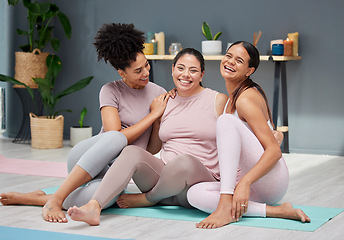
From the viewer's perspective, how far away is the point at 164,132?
8.28ft

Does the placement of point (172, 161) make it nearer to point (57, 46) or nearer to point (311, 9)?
point (311, 9)

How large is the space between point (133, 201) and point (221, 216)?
507mm

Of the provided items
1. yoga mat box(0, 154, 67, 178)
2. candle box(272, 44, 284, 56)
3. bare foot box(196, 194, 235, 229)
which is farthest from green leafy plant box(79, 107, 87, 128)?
bare foot box(196, 194, 235, 229)

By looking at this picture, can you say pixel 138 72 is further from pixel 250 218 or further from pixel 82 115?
pixel 82 115

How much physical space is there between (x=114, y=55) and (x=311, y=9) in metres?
2.42

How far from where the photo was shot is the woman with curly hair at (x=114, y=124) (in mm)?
2363

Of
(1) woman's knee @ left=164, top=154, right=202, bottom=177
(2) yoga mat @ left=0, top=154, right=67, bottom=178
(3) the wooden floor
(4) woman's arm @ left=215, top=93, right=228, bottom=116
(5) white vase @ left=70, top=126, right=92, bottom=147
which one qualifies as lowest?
(3) the wooden floor

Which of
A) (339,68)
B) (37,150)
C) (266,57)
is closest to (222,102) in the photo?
(266,57)

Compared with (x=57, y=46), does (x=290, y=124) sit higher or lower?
lower

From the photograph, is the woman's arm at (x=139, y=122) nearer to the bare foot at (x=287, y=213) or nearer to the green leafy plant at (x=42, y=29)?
the bare foot at (x=287, y=213)

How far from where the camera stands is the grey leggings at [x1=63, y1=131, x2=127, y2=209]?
2.36 metres

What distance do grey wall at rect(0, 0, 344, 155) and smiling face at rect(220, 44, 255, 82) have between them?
220cm

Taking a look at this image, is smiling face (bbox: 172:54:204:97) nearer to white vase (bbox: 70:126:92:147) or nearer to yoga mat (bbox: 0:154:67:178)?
yoga mat (bbox: 0:154:67:178)

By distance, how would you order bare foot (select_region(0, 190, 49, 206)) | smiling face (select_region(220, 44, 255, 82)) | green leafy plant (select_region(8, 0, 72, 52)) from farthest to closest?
green leafy plant (select_region(8, 0, 72, 52)), bare foot (select_region(0, 190, 49, 206)), smiling face (select_region(220, 44, 255, 82))
